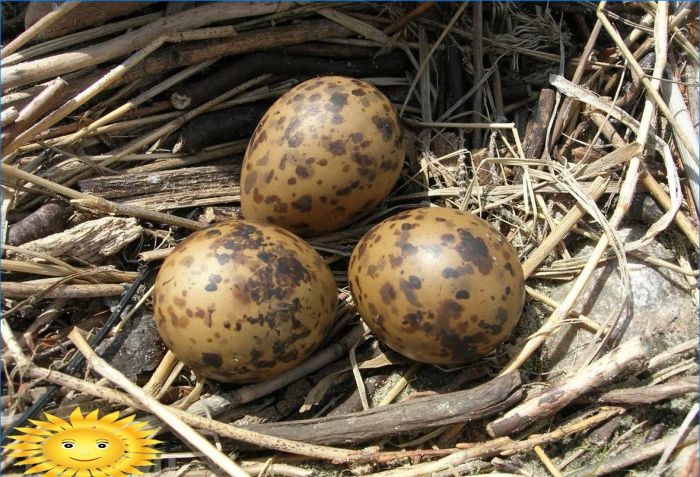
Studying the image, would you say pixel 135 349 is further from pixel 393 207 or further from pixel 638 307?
pixel 638 307

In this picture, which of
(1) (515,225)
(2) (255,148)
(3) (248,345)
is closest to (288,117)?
(2) (255,148)

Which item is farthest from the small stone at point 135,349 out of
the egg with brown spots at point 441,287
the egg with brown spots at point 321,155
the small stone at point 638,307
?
the small stone at point 638,307

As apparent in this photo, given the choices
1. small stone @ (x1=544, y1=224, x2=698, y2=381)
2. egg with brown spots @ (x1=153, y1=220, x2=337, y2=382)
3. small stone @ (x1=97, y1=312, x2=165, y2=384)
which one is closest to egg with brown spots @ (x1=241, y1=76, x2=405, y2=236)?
egg with brown spots @ (x1=153, y1=220, x2=337, y2=382)

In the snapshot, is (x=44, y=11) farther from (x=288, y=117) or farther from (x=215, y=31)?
(x=288, y=117)

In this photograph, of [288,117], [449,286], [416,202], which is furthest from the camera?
[416,202]

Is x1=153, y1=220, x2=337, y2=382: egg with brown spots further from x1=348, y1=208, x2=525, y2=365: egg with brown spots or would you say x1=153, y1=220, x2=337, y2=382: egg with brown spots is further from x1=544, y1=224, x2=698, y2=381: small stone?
x1=544, y1=224, x2=698, y2=381: small stone

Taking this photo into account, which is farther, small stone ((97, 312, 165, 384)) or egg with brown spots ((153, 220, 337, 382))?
small stone ((97, 312, 165, 384))
